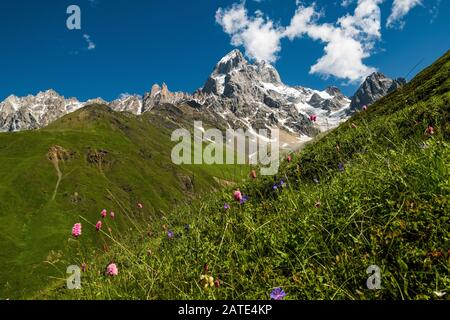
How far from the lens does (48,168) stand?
196 metres

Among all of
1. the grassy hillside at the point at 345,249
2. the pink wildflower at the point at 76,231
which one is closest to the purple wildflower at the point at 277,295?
the grassy hillside at the point at 345,249

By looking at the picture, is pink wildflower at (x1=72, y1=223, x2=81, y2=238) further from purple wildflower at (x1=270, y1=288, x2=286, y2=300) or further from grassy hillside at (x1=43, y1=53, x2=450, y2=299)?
purple wildflower at (x1=270, y1=288, x2=286, y2=300)

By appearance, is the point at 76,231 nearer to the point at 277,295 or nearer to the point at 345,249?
the point at 277,295

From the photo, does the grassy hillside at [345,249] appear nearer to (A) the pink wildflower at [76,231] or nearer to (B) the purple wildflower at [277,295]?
(B) the purple wildflower at [277,295]

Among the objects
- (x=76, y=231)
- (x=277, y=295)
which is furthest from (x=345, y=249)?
(x=76, y=231)

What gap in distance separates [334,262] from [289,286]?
56cm

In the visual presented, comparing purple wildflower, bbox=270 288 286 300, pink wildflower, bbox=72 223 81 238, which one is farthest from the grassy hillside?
pink wildflower, bbox=72 223 81 238

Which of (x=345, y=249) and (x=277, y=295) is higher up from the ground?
(x=345, y=249)

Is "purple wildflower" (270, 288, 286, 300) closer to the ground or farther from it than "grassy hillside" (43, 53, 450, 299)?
closer to the ground

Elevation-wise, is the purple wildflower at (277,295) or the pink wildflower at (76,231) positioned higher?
the pink wildflower at (76,231)

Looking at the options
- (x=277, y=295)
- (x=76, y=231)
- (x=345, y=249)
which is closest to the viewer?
(x=277, y=295)
